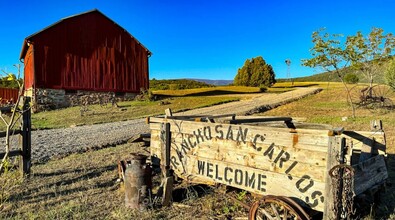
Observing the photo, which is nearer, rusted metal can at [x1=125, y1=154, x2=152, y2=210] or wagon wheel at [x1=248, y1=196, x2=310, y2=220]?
wagon wheel at [x1=248, y1=196, x2=310, y2=220]

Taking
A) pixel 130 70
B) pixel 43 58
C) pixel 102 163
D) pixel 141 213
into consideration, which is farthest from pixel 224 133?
pixel 130 70

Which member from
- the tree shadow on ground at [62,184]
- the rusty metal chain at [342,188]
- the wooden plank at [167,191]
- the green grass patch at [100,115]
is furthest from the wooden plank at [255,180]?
the green grass patch at [100,115]

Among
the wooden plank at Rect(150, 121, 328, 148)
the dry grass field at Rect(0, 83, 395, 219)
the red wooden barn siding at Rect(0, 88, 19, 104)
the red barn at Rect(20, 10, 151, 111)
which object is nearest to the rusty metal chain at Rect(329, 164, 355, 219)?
the wooden plank at Rect(150, 121, 328, 148)

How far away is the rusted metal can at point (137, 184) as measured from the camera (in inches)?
177

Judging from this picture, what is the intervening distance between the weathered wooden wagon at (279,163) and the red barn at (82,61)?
69.5ft

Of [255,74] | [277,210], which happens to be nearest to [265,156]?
[277,210]

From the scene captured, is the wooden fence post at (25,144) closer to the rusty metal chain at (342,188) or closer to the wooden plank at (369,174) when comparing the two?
the rusty metal chain at (342,188)

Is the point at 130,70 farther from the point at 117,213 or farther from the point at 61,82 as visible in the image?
the point at 117,213

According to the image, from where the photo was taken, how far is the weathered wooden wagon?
3.24 metres

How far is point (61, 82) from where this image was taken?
2472 cm

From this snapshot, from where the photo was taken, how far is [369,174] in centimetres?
395

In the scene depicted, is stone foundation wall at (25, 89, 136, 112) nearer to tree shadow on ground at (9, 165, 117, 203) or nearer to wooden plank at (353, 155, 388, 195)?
tree shadow on ground at (9, 165, 117, 203)

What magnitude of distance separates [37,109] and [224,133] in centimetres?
2290

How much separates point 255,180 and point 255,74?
6047 centimetres
